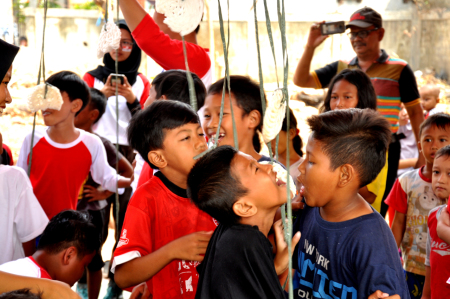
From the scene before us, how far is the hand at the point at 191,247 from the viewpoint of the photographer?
1.38 metres

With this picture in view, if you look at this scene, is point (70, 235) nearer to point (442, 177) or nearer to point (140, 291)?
point (140, 291)

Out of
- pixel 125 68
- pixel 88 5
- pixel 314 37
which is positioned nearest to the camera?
pixel 314 37

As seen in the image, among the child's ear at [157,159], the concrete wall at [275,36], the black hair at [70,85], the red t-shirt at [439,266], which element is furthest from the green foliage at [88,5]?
the red t-shirt at [439,266]

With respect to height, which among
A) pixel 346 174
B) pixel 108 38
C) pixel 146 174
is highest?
pixel 108 38

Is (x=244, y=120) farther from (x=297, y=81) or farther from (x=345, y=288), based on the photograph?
(x=297, y=81)

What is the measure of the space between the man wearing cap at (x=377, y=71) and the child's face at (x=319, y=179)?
1782mm

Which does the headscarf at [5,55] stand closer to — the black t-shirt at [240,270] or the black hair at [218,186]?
the black hair at [218,186]

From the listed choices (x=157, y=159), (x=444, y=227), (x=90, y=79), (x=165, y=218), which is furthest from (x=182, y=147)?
(x=90, y=79)

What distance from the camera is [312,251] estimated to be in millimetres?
1517

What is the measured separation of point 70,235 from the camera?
205 centimetres

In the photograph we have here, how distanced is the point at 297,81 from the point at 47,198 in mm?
1896

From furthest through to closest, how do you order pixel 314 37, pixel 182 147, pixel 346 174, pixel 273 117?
pixel 314 37 → pixel 182 147 → pixel 346 174 → pixel 273 117

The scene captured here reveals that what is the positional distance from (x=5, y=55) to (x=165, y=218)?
769mm

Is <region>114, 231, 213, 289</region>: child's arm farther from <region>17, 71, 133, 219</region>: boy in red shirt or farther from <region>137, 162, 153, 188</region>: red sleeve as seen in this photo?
<region>17, 71, 133, 219</region>: boy in red shirt
